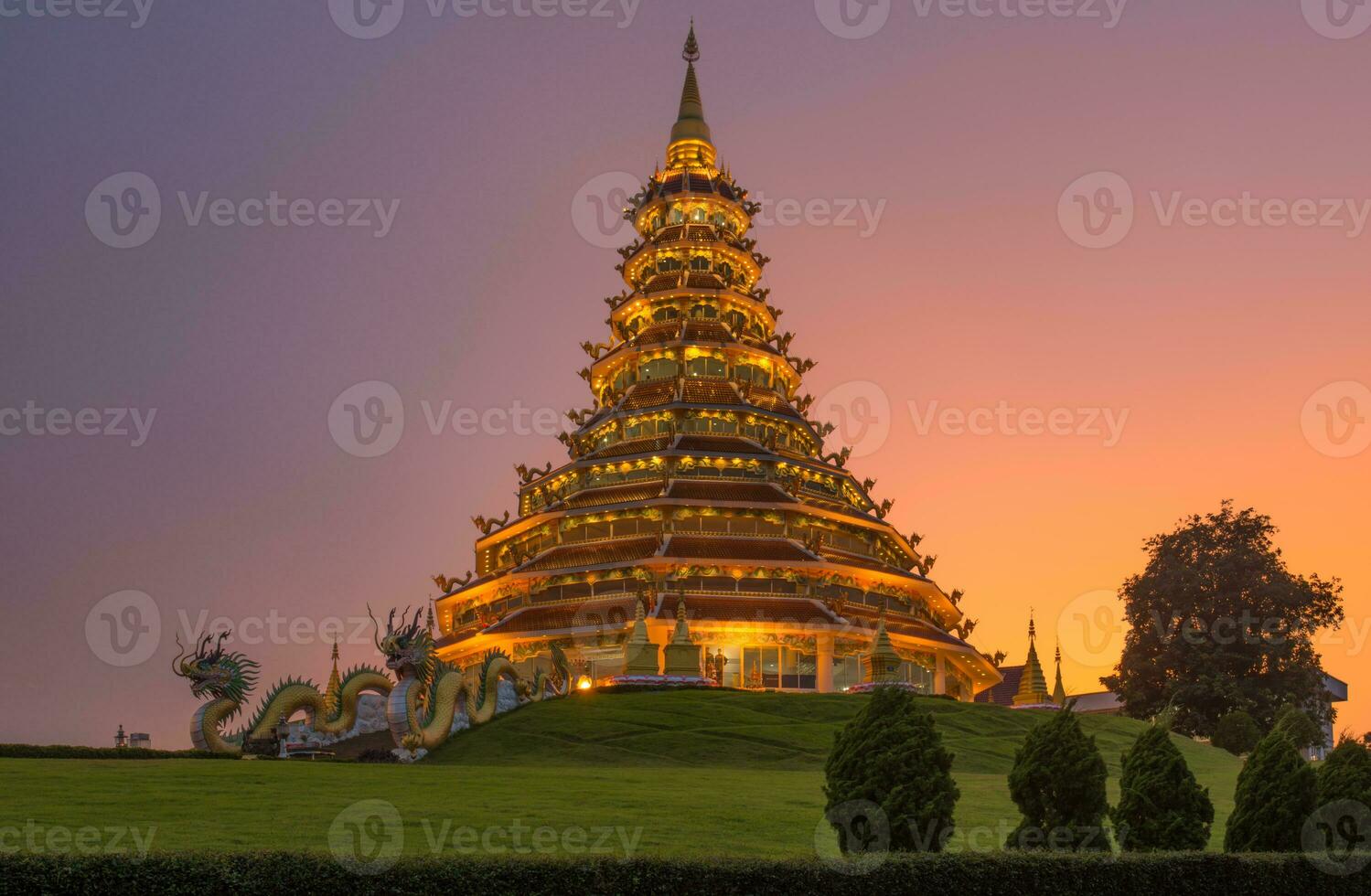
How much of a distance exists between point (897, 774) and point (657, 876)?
6726mm

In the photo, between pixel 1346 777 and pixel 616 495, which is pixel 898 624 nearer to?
pixel 616 495

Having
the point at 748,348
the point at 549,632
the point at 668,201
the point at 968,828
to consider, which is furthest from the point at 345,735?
the point at 668,201

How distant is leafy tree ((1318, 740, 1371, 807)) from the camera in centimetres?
2819

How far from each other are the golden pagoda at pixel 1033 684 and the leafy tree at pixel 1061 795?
42888mm

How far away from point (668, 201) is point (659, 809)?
65.6m

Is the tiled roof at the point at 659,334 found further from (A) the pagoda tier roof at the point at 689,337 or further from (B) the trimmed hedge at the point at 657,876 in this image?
(B) the trimmed hedge at the point at 657,876

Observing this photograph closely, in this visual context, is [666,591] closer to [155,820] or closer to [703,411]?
[703,411]

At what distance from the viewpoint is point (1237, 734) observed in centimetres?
6000

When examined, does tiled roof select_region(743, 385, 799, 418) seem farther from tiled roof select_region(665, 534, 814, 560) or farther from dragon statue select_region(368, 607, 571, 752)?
dragon statue select_region(368, 607, 571, 752)

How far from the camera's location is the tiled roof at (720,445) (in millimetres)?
72125

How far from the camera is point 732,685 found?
61688 millimetres

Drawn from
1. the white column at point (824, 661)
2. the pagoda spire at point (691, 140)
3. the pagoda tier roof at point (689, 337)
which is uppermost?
the pagoda spire at point (691, 140)

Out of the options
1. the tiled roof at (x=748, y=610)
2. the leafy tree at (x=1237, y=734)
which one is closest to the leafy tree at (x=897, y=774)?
the tiled roof at (x=748, y=610)

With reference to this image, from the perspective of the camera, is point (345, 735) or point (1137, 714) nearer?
point (345, 735)
